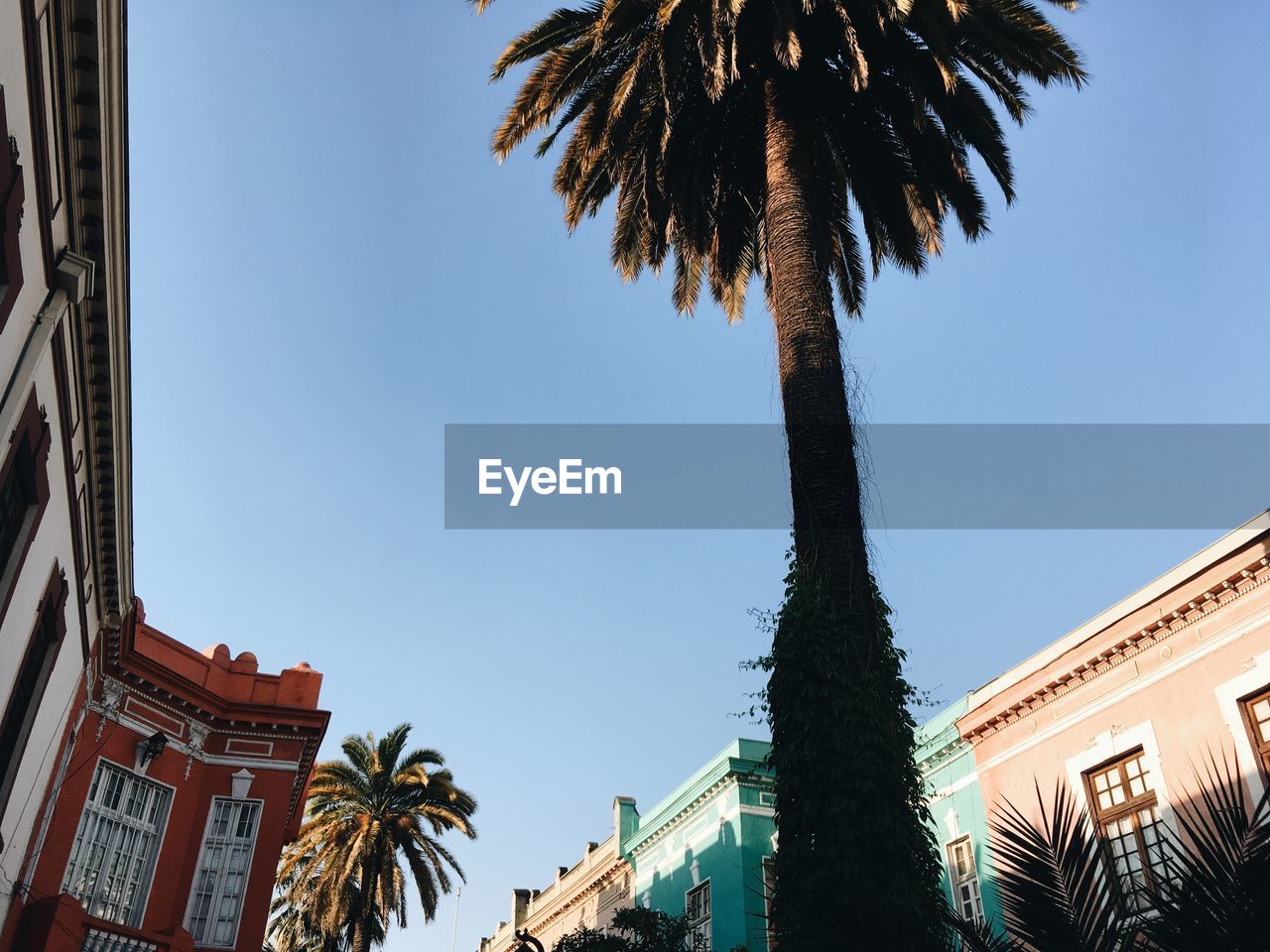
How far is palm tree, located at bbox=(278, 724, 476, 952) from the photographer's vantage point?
31.1m

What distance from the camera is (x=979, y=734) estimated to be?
19.6m

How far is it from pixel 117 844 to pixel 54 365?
38.3 ft

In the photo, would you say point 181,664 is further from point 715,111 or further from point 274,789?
point 715,111

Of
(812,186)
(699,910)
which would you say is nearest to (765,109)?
(812,186)

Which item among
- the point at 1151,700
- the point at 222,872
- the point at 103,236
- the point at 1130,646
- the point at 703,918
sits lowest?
the point at 222,872

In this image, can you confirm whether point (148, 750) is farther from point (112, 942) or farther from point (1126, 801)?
point (1126, 801)

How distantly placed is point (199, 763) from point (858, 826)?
16689 millimetres

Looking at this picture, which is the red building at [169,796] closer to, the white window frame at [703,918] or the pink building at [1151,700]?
the white window frame at [703,918]

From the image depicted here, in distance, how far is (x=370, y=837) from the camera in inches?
1238

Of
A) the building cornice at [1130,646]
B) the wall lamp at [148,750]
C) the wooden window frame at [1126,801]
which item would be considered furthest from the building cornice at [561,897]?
the wooden window frame at [1126,801]

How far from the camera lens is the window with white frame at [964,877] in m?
19.1

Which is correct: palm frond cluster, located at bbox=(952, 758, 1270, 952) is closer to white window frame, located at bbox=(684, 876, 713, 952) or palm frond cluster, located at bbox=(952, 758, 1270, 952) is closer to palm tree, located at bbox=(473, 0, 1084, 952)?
palm tree, located at bbox=(473, 0, 1084, 952)

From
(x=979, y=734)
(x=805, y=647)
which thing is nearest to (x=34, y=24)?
(x=805, y=647)

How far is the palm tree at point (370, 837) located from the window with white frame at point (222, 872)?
1109cm
